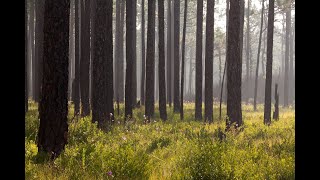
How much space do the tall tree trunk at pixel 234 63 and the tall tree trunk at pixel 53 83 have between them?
315 inches

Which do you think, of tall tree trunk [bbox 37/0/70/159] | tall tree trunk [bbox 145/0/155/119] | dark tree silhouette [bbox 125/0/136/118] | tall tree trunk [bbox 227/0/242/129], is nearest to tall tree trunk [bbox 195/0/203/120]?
tall tree trunk [bbox 145/0/155/119]

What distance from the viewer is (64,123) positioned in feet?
21.5

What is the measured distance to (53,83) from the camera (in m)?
6.44

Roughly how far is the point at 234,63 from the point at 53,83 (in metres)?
8.35

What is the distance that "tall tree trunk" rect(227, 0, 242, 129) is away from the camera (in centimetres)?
1317

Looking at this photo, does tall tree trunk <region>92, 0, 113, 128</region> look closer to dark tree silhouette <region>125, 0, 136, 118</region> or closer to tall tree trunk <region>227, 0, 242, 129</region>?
dark tree silhouette <region>125, 0, 136, 118</region>

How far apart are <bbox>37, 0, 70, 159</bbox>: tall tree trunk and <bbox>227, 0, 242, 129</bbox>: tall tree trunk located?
8.00m

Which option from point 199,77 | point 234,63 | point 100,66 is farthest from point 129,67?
point 234,63

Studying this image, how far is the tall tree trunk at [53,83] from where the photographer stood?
6.42 m

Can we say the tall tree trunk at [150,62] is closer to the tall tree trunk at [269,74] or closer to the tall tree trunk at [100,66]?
the tall tree trunk at [100,66]
